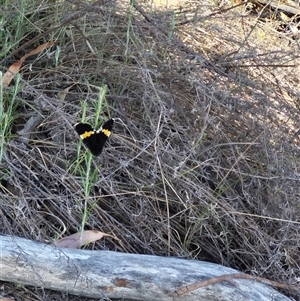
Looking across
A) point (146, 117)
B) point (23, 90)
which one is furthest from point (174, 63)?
point (23, 90)

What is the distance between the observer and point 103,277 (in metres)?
1.79

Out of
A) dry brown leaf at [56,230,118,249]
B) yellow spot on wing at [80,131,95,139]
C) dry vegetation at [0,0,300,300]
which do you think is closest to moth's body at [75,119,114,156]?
yellow spot on wing at [80,131,95,139]

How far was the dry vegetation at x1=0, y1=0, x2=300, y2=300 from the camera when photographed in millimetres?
2027

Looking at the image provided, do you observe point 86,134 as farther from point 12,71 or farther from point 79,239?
point 12,71

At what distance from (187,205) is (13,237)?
63cm

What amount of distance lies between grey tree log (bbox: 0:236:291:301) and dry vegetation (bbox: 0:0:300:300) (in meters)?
0.10

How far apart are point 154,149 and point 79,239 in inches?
17.9

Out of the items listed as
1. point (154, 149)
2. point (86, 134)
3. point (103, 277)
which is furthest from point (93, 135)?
point (103, 277)

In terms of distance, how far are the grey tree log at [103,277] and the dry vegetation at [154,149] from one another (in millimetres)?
99

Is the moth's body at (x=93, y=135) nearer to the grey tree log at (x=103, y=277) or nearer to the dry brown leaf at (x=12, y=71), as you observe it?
the grey tree log at (x=103, y=277)

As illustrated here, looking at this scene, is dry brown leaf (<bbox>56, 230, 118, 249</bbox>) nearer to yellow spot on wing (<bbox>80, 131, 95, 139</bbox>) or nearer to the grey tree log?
the grey tree log

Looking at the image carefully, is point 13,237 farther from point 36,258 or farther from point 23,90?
point 23,90

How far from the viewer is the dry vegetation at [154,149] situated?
2027 millimetres

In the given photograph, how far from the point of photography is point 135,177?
6.94ft
